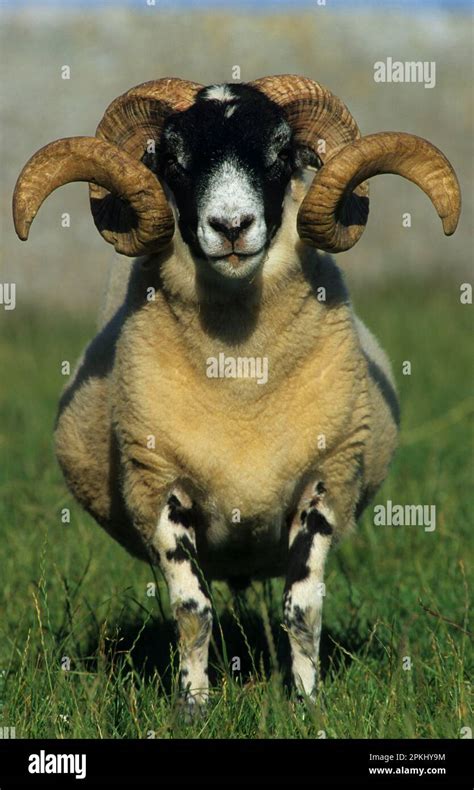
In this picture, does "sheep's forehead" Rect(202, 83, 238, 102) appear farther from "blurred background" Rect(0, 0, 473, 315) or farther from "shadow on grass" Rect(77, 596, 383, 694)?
"blurred background" Rect(0, 0, 473, 315)

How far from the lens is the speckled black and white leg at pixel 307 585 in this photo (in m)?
4.71

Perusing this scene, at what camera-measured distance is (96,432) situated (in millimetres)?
5523

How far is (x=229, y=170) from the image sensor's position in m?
4.56

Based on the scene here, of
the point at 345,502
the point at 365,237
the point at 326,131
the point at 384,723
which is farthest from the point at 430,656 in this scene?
the point at 365,237

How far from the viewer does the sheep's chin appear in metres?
4.50

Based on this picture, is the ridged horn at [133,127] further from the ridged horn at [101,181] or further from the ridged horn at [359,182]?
the ridged horn at [359,182]

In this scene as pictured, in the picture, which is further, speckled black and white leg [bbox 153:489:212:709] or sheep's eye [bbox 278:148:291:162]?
sheep's eye [bbox 278:148:291:162]

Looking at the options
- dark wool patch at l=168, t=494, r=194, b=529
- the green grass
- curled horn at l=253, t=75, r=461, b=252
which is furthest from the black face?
the green grass

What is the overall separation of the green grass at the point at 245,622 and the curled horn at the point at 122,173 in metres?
1.26

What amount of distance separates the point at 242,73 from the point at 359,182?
1670cm
